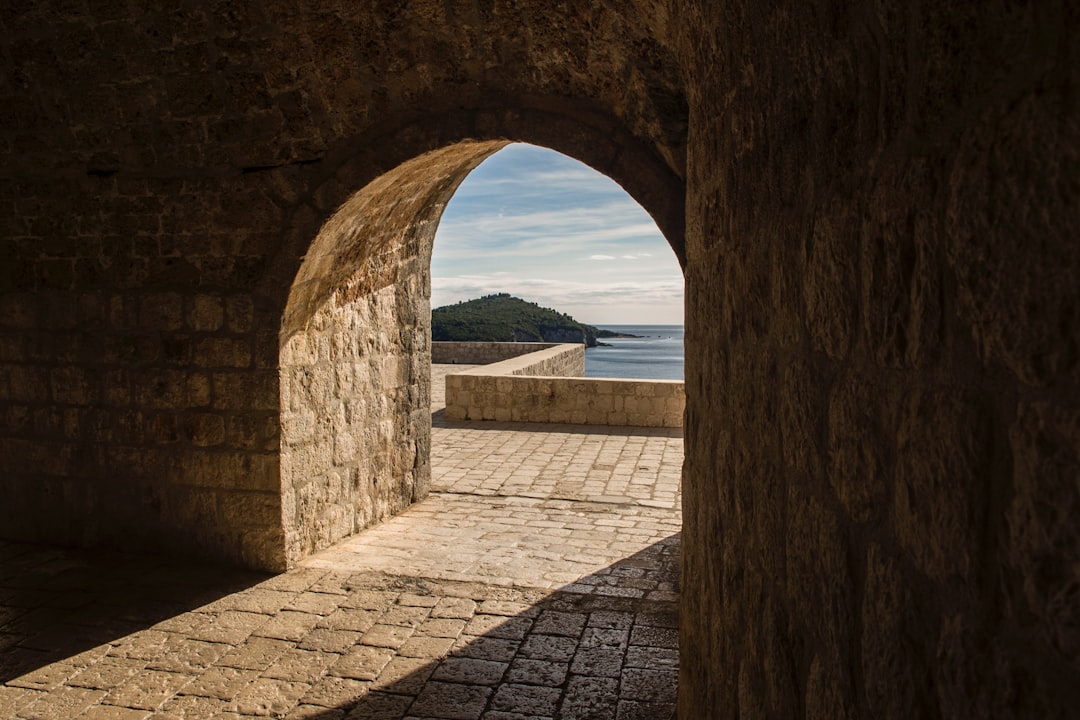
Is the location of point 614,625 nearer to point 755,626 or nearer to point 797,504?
point 755,626

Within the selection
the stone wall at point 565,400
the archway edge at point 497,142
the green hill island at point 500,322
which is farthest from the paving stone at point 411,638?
the green hill island at point 500,322

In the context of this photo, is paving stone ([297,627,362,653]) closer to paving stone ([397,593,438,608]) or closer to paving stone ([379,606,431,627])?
paving stone ([379,606,431,627])

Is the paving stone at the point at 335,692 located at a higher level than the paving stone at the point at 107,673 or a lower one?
lower

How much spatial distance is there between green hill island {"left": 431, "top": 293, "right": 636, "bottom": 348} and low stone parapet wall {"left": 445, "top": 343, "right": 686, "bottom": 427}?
15.5 meters

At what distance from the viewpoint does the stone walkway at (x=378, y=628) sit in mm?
3303

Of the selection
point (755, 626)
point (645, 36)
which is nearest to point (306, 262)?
point (645, 36)

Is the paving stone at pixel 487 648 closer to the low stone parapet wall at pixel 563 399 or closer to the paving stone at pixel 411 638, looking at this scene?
the paving stone at pixel 411 638

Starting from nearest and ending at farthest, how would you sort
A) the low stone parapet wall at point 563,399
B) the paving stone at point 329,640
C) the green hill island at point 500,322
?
the paving stone at point 329,640, the low stone parapet wall at point 563,399, the green hill island at point 500,322

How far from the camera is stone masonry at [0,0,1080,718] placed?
687mm

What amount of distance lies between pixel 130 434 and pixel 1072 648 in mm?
5253

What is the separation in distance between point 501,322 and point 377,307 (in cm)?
2517

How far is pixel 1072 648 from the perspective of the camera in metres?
0.60

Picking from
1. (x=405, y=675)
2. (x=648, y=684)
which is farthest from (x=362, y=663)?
(x=648, y=684)

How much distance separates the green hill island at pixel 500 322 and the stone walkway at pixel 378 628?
67.8ft
